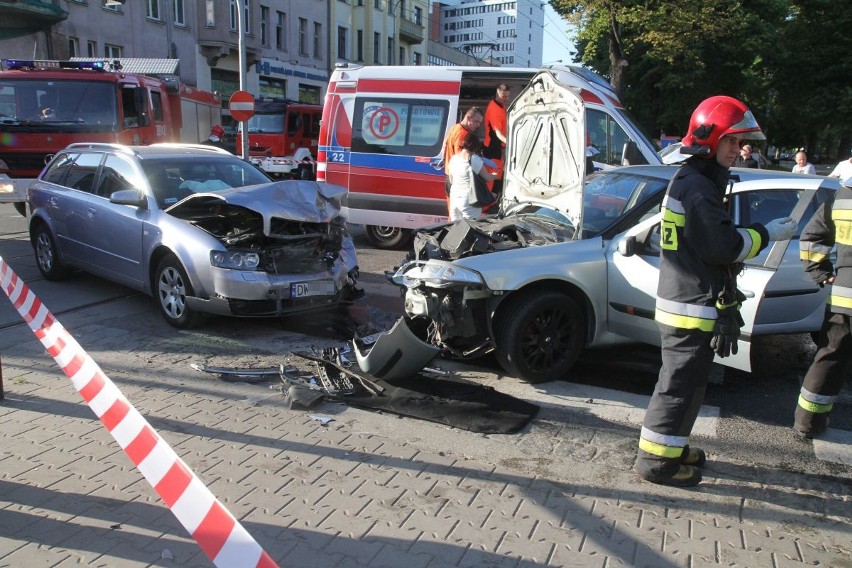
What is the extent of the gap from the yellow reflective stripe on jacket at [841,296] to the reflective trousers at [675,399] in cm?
108

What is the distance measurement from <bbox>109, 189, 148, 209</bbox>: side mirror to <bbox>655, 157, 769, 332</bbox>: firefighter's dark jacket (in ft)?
16.8

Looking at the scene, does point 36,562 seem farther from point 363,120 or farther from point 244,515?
point 363,120

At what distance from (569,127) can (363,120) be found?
5.61m

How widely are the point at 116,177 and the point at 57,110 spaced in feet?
23.0

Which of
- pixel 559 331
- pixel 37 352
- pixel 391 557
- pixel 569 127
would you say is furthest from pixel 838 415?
pixel 37 352

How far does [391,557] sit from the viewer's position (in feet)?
10.1

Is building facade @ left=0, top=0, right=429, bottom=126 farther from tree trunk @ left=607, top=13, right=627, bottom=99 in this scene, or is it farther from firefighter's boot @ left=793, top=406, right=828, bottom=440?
firefighter's boot @ left=793, top=406, right=828, bottom=440

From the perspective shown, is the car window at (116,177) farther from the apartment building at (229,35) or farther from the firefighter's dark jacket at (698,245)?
the apartment building at (229,35)

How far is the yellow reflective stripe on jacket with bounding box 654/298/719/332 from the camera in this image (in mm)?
3594

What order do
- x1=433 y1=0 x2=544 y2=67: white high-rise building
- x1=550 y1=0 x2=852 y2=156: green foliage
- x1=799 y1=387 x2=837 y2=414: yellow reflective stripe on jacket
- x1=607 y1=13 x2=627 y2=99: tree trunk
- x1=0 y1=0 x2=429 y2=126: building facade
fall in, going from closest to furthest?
x1=799 y1=387 x2=837 y2=414: yellow reflective stripe on jacket → x1=550 y1=0 x2=852 y2=156: green foliage → x1=607 y1=13 x2=627 y2=99: tree trunk → x1=0 y1=0 x2=429 y2=126: building facade → x1=433 y1=0 x2=544 y2=67: white high-rise building

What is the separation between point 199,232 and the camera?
638 cm

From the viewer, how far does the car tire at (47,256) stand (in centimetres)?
823

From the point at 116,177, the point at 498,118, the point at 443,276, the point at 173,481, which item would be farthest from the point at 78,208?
the point at 173,481

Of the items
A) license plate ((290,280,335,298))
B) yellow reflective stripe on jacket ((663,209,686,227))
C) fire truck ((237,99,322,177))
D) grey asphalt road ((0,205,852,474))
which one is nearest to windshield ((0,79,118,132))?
grey asphalt road ((0,205,852,474))
